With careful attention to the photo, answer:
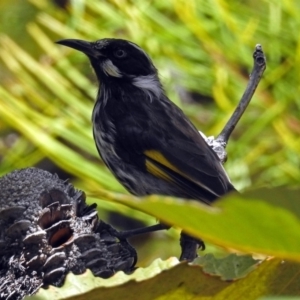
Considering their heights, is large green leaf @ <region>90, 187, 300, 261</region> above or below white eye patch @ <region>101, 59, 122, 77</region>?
above

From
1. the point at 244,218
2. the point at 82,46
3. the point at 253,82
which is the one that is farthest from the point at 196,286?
the point at 82,46

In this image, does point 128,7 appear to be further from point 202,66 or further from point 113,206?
point 113,206

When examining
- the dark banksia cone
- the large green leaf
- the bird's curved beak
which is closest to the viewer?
the large green leaf

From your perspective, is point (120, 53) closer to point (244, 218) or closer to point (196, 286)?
point (196, 286)

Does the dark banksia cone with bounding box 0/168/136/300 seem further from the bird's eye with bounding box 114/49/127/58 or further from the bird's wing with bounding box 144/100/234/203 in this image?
the bird's eye with bounding box 114/49/127/58

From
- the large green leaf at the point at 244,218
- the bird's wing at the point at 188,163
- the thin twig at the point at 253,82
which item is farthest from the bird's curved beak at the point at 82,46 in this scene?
the large green leaf at the point at 244,218

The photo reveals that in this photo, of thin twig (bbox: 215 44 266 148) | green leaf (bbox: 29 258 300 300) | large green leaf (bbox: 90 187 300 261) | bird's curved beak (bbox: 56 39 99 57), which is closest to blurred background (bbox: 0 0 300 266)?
bird's curved beak (bbox: 56 39 99 57)

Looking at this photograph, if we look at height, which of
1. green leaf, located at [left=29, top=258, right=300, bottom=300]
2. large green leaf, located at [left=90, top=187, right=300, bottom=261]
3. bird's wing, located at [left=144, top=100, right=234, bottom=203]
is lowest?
bird's wing, located at [left=144, top=100, right=234, bottom=203]

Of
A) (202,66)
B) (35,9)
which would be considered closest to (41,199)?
(202,66)
